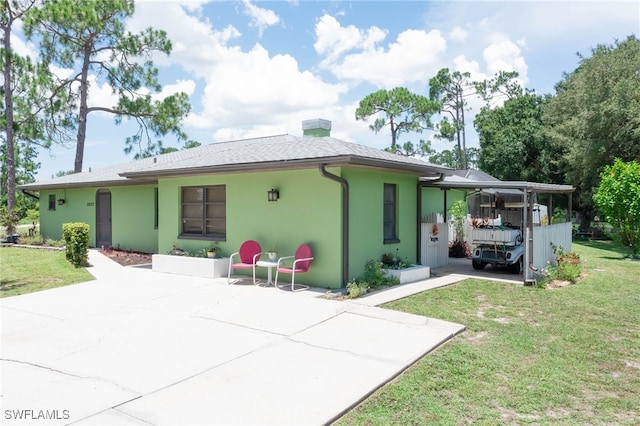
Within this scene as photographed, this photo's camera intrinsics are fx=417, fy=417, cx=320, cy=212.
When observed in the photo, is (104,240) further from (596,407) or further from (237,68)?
(596,407)

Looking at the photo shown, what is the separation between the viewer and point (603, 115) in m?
19.5

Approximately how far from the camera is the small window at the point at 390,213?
981 cm

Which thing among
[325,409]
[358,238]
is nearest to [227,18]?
[358,238]

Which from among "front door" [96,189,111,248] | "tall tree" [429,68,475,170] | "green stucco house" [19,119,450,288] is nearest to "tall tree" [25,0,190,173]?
"front door" [96,189,111,248]

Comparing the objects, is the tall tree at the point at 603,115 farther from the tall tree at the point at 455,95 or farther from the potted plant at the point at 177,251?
the potted plant at the point at 177,251

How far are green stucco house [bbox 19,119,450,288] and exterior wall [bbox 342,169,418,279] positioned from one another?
0.07 ft

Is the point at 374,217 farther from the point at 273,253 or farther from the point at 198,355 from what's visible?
the point at 198,355

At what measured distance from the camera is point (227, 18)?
12.8 m

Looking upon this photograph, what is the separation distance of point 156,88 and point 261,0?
15824 mm

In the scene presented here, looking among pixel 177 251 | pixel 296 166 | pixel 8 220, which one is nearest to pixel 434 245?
pixel 296 166

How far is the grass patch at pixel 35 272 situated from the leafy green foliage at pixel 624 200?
626 inches

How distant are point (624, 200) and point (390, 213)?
9.19 m

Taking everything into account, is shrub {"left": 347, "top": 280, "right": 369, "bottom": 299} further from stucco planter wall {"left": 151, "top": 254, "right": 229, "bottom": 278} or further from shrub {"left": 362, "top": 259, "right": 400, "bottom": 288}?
stucco planter wall {"left": 151, "top": 254, "right": 229, "bottom": 278}

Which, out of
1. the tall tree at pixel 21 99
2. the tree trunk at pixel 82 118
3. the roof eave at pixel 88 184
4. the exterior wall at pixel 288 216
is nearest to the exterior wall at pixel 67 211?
the roof eave at pixel 88 184
